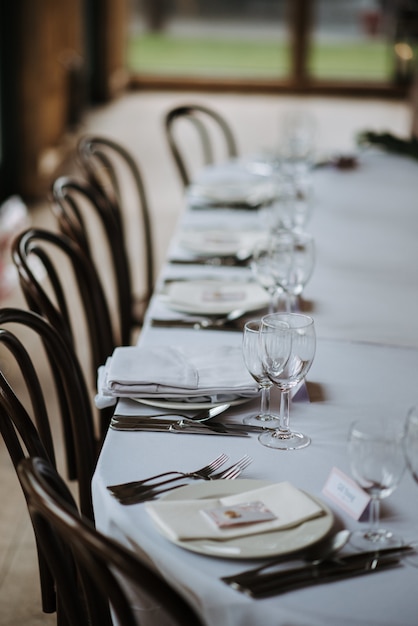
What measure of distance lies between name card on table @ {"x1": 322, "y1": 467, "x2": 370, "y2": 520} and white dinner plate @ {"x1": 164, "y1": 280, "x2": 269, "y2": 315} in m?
0.84

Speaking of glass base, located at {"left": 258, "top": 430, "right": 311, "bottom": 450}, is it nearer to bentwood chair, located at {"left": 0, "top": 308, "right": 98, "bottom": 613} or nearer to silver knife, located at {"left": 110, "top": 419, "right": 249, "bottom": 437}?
silver knife, located at {"left": 110, "top": 419, "right": 249, "bottom": 437}

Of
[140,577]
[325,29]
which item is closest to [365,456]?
[140,577]

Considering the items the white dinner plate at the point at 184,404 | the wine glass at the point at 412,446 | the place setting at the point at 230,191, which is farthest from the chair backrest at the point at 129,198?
the wine glass at the point at 412,446

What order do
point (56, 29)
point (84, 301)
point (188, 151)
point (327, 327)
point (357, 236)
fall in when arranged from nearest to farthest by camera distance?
point (327, 327)
point (84, 301)
point (357, 236)
point (56, 29)
point (188, 151)

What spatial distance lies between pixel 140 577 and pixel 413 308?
1.43 m

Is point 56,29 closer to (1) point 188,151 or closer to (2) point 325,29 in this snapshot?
(1) point 188,151

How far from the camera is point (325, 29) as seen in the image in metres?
11.9

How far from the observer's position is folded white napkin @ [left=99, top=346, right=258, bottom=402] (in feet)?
5.72

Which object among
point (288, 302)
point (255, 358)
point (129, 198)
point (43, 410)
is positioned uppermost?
point (255, 358)

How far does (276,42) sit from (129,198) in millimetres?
6391

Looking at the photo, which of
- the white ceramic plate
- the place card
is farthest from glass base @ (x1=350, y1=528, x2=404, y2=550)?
the white ceramic plate

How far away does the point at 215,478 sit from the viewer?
149 centimetres

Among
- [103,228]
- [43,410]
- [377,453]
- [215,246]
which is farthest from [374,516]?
[103,228]

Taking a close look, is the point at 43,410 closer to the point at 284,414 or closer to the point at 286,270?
the point at 284,414
